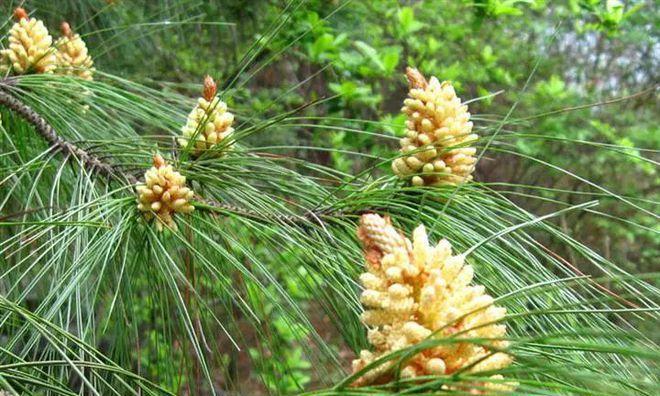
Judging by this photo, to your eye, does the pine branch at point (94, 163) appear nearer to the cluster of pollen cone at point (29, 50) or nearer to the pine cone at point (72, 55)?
the cluster of pollen cone at point (29, 50)

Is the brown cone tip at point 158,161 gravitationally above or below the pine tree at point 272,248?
above

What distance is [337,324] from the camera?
792 millimetres

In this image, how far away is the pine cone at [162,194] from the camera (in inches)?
30.8

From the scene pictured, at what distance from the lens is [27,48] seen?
3.77 ft

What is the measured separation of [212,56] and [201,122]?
7.32 feet

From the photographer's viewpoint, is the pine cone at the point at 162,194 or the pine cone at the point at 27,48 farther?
the pine cone at the point at 27,48

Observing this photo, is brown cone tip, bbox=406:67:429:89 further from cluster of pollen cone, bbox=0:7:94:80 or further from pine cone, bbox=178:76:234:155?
cluster of pollen cone, bbox=0:7:94:80

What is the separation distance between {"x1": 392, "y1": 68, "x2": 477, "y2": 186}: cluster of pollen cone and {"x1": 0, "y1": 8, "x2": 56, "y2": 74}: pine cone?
0.64 metres

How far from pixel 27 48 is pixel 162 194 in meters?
0.52

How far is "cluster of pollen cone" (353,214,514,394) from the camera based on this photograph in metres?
0.45

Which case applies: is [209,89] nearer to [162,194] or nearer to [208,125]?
[208,125]

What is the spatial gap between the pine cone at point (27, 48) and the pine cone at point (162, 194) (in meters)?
0.48

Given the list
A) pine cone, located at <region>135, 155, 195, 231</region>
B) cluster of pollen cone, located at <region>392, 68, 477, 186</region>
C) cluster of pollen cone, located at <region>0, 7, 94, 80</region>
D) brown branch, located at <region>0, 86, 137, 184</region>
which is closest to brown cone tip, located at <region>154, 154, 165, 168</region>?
pine cone, located at <region>135, 155, 195, 231</region>

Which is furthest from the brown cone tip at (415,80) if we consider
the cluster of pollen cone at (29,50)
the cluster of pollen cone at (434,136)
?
the cluster of pollen cone at (29,50)
